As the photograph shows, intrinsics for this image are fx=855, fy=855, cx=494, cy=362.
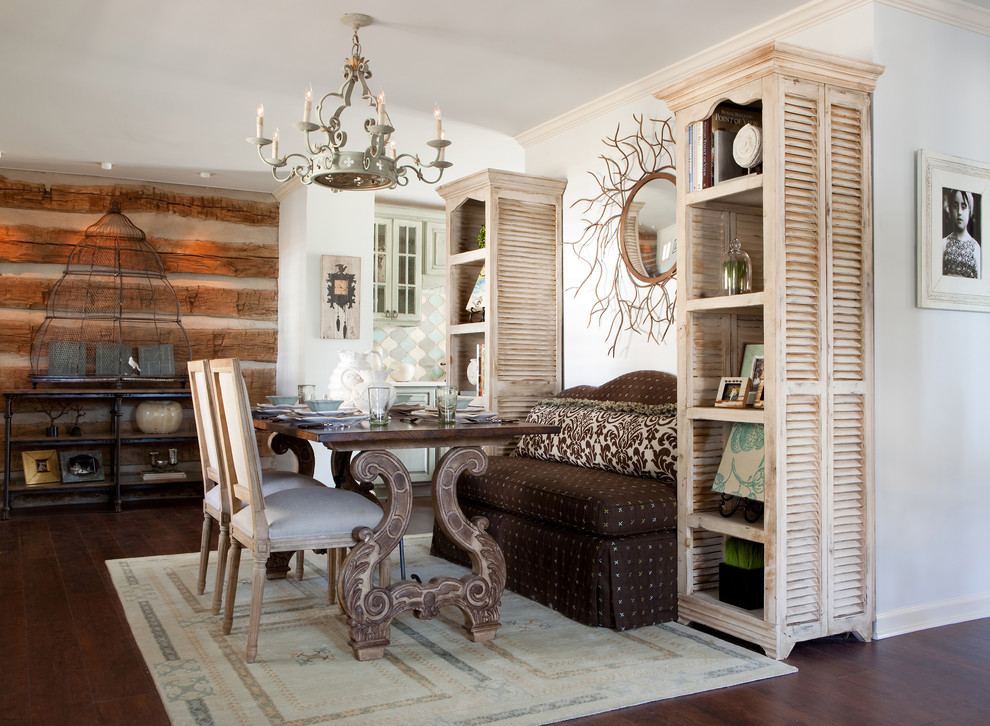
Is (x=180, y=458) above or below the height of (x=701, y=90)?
below

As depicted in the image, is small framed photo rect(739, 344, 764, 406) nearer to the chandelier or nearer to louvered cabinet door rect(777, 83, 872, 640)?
louvered cabinet door rect(777, 83, 872, 640)

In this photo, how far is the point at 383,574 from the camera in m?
2.85

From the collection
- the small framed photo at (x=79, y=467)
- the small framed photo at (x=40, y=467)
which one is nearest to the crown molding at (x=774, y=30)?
the small framed photo at (x=79, y=467)

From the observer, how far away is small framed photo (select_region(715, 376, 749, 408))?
3014mm

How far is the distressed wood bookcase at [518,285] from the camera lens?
4.56 m

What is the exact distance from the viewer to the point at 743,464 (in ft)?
9.70

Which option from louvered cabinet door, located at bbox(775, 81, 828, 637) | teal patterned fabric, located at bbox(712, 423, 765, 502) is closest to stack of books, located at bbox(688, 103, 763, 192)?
louvered cabinet door, located at bbox(775, 81, 828, 637)

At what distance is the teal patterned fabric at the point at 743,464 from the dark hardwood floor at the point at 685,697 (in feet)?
1.82

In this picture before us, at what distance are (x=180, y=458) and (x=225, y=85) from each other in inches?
125

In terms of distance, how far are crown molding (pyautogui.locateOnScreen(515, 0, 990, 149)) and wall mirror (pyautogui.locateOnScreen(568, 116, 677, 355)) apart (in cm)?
17

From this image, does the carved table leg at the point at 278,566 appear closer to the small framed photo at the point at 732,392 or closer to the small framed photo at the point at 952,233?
the small framed photo at the point at 732,392

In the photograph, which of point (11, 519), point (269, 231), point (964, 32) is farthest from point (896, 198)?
point (11, 519)

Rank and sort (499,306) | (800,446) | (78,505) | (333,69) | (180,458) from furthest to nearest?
1. (180,458)
2. (78,505)
3. (499,306)
4. (333,69)
5. (800,446)

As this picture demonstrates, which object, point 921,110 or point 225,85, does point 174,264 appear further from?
point 921,110
